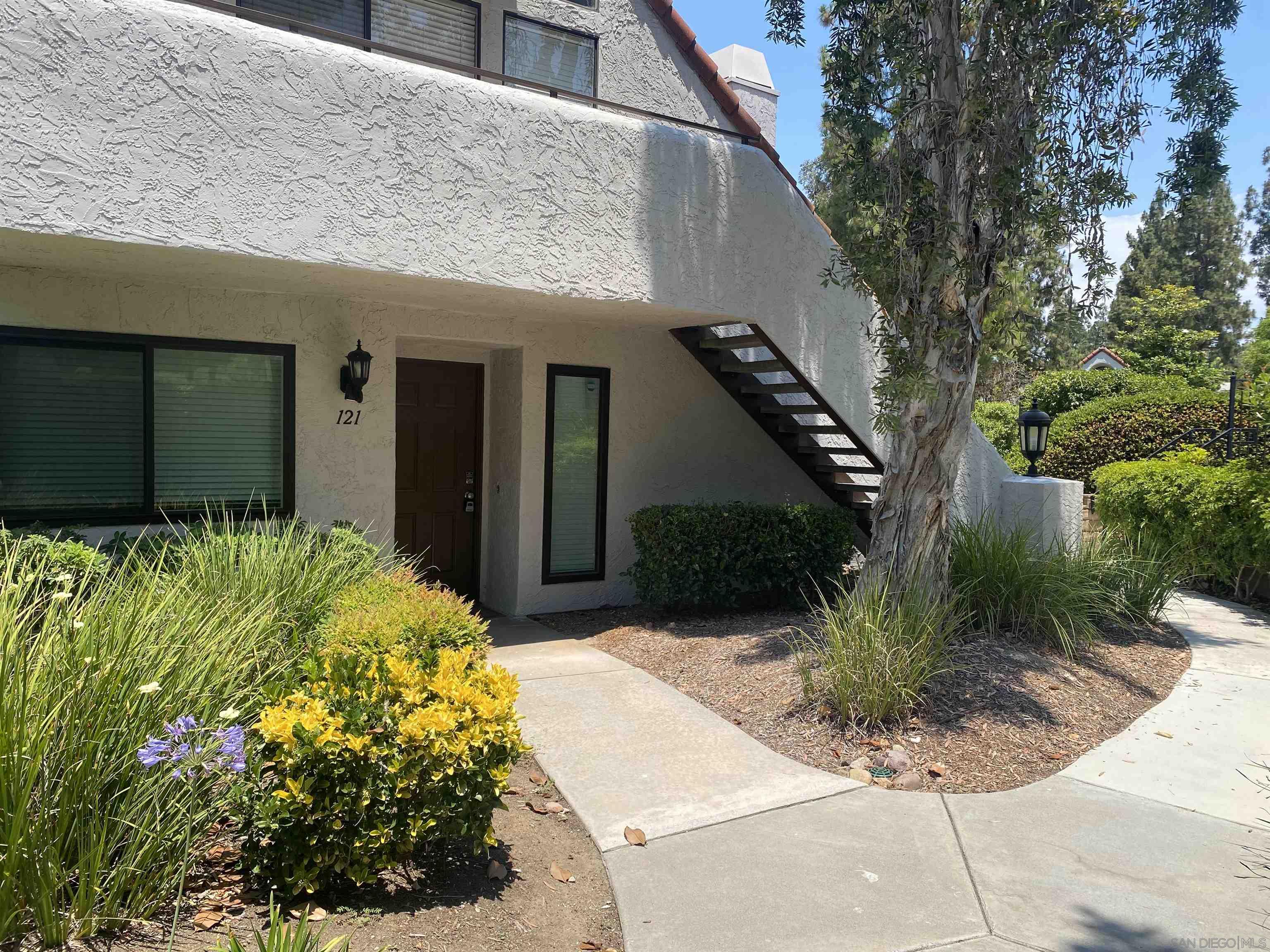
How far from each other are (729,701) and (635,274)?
3220 millimetres

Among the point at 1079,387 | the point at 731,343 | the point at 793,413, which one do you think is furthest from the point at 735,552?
the point at 1079,387

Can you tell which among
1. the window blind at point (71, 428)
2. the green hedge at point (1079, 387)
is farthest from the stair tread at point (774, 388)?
the green hedge at point (1079, 387)

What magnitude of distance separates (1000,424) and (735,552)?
13.9 metres

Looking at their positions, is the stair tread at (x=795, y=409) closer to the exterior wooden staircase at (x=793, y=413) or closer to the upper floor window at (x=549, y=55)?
the exterior wooden staircase at (x=793, y=413)

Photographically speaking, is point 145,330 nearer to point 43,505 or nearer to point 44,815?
point 43,505

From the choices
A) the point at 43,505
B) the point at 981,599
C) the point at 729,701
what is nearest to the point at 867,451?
the point at 981,599

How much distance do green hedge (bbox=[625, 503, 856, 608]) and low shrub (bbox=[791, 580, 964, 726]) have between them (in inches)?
83.3

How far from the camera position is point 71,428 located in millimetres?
6496

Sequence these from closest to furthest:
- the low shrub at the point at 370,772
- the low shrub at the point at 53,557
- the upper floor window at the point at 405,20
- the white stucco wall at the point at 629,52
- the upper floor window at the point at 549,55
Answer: the low shrub at the point at 370,772, the low shrub at the point at 53,557, the upper floor window at the point at 405,20, the white stucco wall at the point at 629,52, the upper floor window at the point at 549,55

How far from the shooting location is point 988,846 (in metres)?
4.02

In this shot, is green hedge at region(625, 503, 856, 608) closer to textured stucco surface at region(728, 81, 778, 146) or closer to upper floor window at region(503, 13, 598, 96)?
upper floor window at region(503, 13, 598, 96)

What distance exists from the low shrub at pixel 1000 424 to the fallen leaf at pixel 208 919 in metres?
18.0

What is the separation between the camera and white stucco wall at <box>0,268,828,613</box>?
677 centimetres

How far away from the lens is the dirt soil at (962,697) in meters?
5.04
